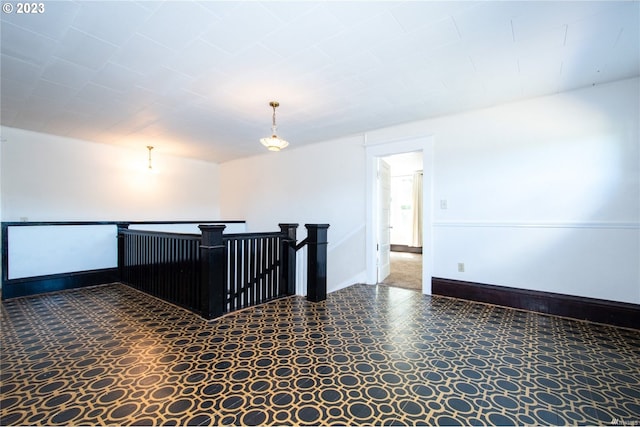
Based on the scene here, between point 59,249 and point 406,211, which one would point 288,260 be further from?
point 406,211

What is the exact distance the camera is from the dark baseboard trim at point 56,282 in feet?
12.2

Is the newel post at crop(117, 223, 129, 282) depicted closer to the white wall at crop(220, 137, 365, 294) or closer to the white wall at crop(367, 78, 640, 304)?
the white wall at crop(220, 137, 365, 294)

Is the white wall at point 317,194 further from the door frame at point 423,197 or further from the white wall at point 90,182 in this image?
the white wall at point 90,182

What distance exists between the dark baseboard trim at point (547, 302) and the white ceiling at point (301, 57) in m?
2.23

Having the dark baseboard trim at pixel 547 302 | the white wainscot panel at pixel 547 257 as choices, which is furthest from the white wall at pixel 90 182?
the dark baseboard trim at pixel 547 302

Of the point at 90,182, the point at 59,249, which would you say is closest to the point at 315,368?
the point at 59,249

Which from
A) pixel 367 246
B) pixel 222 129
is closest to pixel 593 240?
pixel 367 246

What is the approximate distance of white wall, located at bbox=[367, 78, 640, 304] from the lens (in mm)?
2760

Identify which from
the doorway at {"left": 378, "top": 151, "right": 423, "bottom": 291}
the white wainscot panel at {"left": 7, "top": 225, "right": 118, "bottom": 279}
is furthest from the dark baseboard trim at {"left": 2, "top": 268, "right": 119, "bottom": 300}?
the doorway at {"left": 378, "top": 151, "right": 423, "bottom": 291}

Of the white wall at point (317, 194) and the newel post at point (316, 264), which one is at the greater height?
the white wall at point (317, 194)

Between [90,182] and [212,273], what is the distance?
3.98 meters

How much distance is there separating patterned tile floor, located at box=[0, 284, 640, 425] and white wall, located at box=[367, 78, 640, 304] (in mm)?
572

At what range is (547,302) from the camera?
310cm

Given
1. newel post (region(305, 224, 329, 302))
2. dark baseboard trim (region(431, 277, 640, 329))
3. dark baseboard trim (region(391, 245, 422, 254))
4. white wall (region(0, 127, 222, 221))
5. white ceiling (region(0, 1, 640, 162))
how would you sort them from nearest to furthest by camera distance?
white ceiling (region(0, 1, 640, 162)) < dark baseboard trim (region(431, 277, 640, 329)) < newel post (region(305, 224, 329, 302)) < white wall (region(0, 127, 222, 221)) < dark baseboard trim (region(391, 245, 422, 254))
